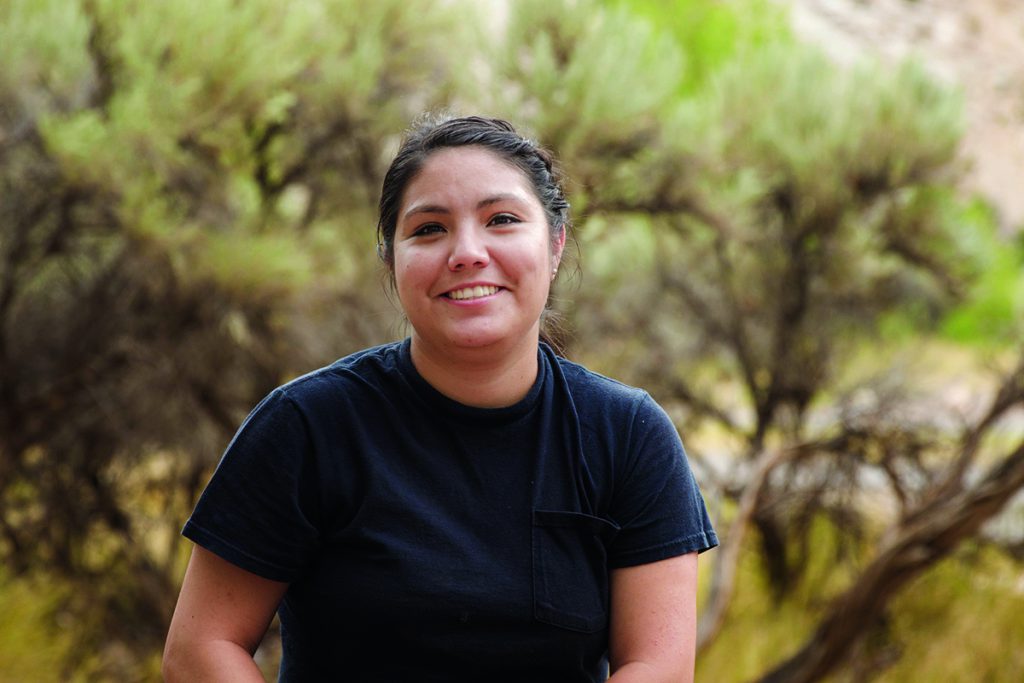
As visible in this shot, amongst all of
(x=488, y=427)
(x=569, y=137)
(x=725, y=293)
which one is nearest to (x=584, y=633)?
(x=488, y=427)

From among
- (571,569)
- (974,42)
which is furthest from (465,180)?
(974,42)

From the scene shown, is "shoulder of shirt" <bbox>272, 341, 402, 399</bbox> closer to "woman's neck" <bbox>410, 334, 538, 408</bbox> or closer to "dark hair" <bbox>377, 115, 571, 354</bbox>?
"woman's neck" <bbox>410, 334, 538, 408</bbox>

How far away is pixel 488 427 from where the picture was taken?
5.37 ft

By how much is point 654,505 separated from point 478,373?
12.8 inches

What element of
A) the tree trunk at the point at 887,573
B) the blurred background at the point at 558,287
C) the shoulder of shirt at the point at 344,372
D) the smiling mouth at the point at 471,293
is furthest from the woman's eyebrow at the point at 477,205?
the tree trunk at the point at 887,573

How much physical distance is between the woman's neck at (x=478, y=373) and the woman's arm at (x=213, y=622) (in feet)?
1.24

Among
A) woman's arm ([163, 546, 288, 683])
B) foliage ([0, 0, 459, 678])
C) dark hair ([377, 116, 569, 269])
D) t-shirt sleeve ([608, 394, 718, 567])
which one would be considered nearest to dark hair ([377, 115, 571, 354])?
dark hair ([377, 116, 569, 269])

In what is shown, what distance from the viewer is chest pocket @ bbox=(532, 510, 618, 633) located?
1.57 meters

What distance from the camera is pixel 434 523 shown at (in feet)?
5.05

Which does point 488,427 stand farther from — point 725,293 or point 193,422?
point 725,293

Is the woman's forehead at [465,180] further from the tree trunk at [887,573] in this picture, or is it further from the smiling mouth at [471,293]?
the tree trunk at [887,573]

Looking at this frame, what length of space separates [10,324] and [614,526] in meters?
3.34

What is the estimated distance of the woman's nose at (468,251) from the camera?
63.3 inches

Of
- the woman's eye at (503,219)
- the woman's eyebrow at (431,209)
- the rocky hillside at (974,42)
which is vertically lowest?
the woman's eye at (503,219)
